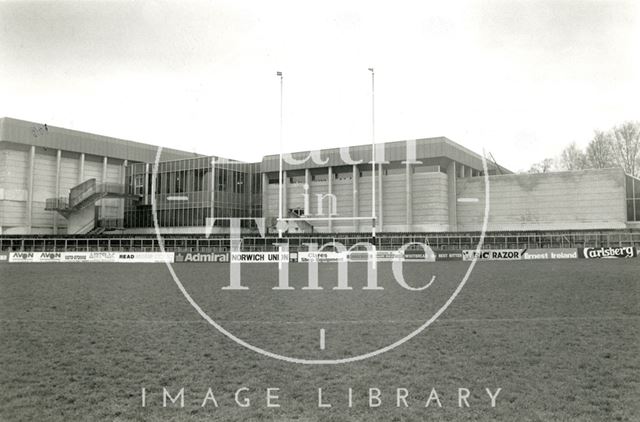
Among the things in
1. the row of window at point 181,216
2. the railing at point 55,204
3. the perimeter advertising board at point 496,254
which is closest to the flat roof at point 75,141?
the railing at point 55,204

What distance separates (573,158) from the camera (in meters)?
72.4

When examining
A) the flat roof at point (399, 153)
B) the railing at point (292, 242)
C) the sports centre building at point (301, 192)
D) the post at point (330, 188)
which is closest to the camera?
the railing at point (292, 242)

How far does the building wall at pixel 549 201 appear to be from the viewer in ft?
Result: 183

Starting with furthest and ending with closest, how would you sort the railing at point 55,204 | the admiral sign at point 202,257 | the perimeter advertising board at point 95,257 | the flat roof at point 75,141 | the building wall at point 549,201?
the railing at point 55,204, the flat roof at point 75,141, the building wall at point 549,201, the admiral sign at point 202,257, the perimeter advertising board at point 95,257

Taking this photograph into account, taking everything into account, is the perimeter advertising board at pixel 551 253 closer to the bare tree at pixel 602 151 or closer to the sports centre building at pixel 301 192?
the sports centre building at pixel 301 192

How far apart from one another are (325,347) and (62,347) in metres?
4.65

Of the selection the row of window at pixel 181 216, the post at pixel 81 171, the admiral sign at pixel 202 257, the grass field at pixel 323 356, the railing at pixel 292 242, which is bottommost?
the grass field at pixel 323 356

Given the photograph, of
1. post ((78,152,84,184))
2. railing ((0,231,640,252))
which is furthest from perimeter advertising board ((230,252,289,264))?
post ((78,152,84,184))

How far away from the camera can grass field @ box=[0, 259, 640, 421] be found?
19.6 ft

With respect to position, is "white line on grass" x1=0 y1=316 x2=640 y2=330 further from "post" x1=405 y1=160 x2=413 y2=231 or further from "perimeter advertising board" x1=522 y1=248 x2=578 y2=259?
"post" x1=405 y1=160 x2=413 y2=231

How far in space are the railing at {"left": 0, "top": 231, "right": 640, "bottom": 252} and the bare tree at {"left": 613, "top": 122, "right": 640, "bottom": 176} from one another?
24487 millimetres

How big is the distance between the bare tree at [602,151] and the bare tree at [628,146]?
0.67 meters

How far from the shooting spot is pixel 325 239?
1651 inches

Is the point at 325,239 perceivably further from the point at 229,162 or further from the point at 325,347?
the point at 325,347
